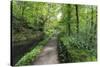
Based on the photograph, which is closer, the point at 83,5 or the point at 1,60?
the point at 1,60

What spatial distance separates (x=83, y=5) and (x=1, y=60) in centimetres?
139

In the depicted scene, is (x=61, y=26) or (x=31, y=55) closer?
(x=31, y=55)

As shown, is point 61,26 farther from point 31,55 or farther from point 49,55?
point 31,55

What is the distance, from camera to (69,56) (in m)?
2.47

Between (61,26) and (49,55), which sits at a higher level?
(61,26)

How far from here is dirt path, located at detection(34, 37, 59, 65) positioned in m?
2.34

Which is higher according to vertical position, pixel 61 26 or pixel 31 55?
pixel 61 26

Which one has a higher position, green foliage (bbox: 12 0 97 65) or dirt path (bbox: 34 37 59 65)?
green foliage (bbox: 12 0 97 65)

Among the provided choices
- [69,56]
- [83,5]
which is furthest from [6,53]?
[83,5]

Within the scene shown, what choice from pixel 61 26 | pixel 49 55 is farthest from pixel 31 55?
pixel 61 26

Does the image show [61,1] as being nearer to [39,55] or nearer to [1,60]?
[39,55]

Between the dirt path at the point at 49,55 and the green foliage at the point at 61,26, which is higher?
the green foliage at the point at 61,26

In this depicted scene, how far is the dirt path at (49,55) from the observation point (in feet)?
7.67

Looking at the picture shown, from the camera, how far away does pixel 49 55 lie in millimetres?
Result: 2385
